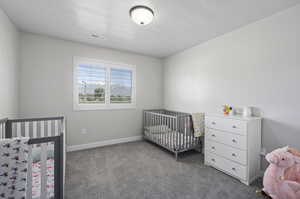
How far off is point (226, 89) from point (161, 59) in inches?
87.5

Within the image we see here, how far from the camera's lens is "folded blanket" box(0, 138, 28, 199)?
0.95 m

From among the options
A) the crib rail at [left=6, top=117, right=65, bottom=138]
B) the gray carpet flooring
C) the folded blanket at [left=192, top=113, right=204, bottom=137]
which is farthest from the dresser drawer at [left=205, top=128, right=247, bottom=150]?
the crib rail at [left=6, top=117, right=65, bottom=138]

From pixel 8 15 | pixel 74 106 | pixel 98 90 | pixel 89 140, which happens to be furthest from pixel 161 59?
pixel 8 15

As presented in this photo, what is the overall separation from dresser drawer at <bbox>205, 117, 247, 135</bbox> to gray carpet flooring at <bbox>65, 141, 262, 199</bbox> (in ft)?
2.32

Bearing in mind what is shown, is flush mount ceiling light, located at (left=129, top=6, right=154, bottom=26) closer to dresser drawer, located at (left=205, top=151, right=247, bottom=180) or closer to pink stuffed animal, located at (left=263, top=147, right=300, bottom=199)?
pink stuffed animal, located at (left=263, top=147, right=300, bottom=199)

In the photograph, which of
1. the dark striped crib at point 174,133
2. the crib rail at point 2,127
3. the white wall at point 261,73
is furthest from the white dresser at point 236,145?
the crib rail at point 2,127

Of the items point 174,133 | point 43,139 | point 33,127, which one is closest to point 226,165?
point 174,133

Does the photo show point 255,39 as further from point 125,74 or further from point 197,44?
point 125,74

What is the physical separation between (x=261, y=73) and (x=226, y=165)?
1506 millimetres

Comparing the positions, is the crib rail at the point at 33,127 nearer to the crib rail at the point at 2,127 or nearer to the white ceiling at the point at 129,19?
the crib rail at the point at 2,127

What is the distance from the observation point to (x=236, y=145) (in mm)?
1935

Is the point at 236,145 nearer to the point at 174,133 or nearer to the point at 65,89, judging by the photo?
the point at 174,133

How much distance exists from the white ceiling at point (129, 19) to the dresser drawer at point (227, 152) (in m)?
1.96

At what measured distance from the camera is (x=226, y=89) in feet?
8.14
